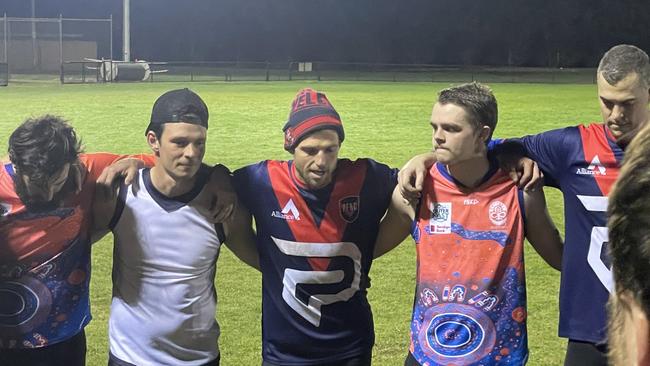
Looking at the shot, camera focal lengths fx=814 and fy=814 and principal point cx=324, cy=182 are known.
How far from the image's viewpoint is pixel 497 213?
3.15m

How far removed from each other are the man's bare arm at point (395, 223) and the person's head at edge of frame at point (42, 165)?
1.29m

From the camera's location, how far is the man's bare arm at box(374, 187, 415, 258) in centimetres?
340

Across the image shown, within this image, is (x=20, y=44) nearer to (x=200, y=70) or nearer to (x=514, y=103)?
(x=200, y=70)

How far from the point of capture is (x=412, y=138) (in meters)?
15.5

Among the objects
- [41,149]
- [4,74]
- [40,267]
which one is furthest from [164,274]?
[4,74]

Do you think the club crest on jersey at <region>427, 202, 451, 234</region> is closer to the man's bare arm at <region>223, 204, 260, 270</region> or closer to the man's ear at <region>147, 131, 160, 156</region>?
the man's bare arm at <region>223, 204, 260, 270</region>

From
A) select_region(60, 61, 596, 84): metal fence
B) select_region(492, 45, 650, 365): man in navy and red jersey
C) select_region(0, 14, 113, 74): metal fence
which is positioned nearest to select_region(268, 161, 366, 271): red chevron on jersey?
select_region(492, 45, 650, 365): man in navy and red jersey

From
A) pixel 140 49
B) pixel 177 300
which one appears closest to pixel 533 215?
pixel 177 300

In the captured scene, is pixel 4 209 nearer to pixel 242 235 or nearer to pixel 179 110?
pixel 179 110

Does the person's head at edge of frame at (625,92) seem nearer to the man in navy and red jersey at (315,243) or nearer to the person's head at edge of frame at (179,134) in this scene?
the man in navy and red jersey at (315,243)

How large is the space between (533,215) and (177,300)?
147 centimetres

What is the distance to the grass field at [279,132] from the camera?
562 cm

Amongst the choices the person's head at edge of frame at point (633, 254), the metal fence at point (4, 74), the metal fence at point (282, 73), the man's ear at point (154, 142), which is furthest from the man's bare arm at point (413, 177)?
the metal fence at point (282, 73)

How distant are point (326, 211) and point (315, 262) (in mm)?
211
